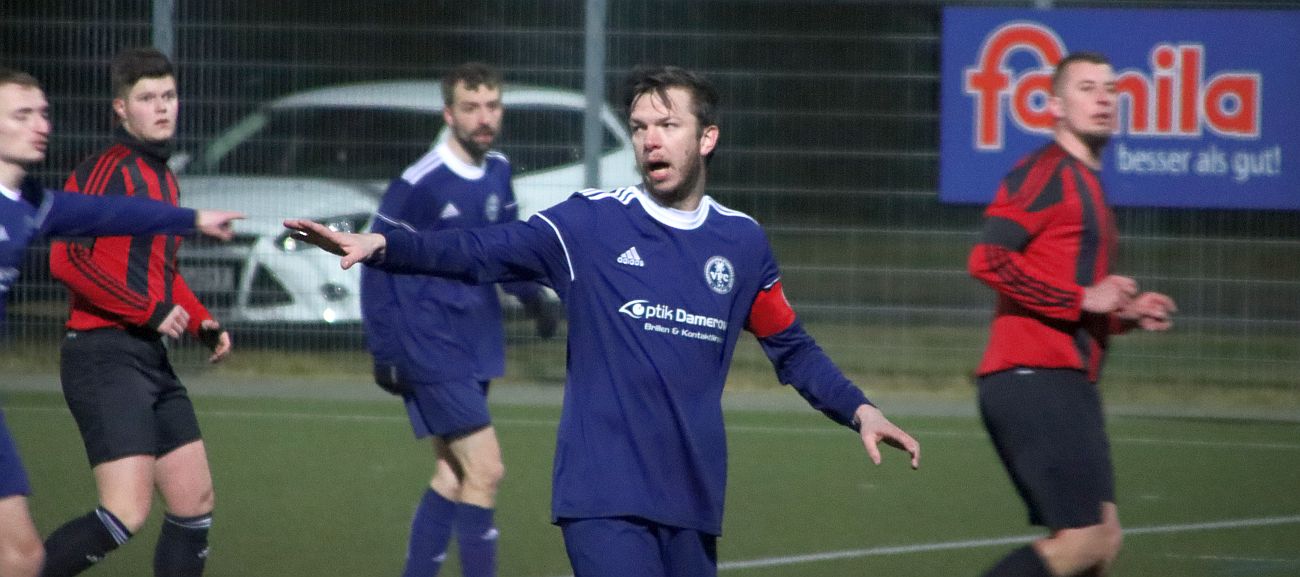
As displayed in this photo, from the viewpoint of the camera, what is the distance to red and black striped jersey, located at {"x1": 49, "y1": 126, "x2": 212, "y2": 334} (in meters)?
5.46

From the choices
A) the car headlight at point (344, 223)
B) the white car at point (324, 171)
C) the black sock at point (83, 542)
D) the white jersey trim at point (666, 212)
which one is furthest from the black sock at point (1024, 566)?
the car headlight at point (344, 223)

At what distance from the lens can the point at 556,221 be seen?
14.1 ft

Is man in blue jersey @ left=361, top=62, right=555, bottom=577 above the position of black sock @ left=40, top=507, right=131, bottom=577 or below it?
above

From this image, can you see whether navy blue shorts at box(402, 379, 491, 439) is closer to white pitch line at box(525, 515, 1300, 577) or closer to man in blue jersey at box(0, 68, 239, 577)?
white pitch line at box(525, 515, 1300, 577)

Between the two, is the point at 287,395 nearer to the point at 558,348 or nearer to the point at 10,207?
the point at 558,348

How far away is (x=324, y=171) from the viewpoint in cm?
1254

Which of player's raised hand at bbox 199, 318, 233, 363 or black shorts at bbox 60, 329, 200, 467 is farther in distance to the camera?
player's raised hand at bbox 199, 318, 233, 363

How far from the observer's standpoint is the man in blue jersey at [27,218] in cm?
484

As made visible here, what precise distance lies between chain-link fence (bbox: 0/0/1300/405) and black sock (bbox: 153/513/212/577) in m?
6.35

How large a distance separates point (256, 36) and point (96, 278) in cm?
733

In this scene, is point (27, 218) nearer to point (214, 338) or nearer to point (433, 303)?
point (214, 338)

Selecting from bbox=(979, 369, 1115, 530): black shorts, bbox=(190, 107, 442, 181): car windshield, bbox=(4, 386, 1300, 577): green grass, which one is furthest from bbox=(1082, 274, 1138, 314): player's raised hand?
bbox=(190, 107, 442, 181): car windshield

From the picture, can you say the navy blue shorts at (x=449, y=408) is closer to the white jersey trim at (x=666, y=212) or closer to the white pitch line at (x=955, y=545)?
the white pitch line at (x=955, y=545)

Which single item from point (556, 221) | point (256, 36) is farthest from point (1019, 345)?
point (256, 36)
